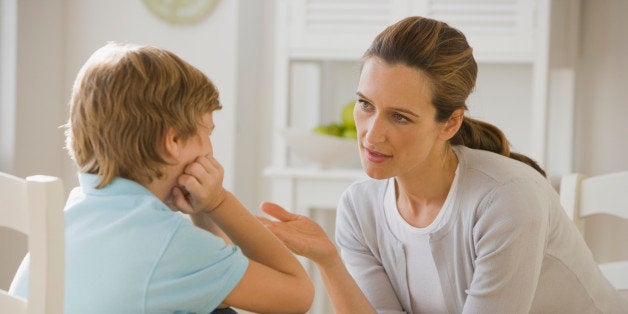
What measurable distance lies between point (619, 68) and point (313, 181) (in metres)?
1.14

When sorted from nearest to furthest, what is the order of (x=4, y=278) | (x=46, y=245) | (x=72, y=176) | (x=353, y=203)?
1. (x=46, y=245)
2. (x=353, y=203)
3. (x=4, y=278)
4. (x=72, y=176)

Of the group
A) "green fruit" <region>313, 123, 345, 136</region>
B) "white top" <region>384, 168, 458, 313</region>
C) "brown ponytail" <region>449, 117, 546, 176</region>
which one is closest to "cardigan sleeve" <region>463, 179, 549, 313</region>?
"white top" <region>384, 168, 458, 313</region>

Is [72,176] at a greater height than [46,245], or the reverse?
[46,245]

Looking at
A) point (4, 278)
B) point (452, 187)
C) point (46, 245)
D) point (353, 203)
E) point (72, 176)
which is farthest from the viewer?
point (72, 176)

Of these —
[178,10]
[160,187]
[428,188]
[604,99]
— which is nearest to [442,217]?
[428,188]

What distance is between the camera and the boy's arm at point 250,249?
1147 millimetres

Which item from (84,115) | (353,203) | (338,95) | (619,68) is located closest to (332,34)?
(338,95)

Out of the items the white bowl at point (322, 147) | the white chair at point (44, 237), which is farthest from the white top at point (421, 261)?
the white bowl at point (322, 147)

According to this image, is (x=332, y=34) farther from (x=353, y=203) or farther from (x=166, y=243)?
(x=166, y=243)

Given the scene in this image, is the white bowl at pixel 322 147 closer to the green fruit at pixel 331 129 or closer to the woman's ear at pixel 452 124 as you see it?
the green fruit at pixel 331 129

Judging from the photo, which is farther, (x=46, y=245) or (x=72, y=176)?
(x=72, y=176)

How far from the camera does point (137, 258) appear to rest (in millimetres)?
1071

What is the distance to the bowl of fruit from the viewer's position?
2.83 metres

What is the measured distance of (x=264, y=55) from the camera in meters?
3.32
